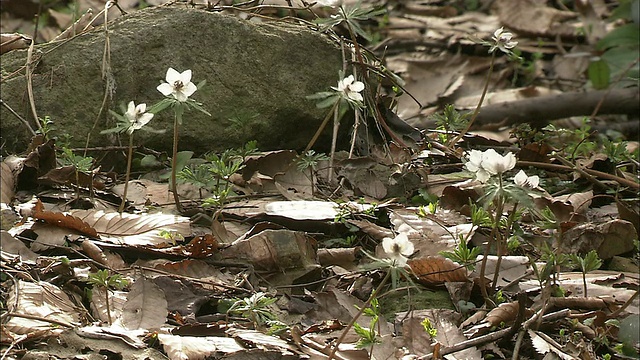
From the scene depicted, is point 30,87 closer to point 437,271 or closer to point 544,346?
point 437,271

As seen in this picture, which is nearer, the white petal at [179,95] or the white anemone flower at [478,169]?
the white anemone flower at [478,169]

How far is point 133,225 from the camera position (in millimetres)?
2486

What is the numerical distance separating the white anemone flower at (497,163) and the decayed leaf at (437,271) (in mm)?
457

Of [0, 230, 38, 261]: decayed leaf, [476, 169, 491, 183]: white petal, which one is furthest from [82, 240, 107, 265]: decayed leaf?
[476, 169, 491, 183]: white petal

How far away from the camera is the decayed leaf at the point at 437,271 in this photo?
7.76ft

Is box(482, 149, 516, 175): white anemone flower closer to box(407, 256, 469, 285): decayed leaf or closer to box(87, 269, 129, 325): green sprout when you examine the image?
box(407, 256, 469, 285): decayed leaf

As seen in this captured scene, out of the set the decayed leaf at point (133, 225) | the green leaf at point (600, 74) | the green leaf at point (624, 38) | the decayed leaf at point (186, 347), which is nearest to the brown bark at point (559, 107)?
the green leaf at point (600, 74)

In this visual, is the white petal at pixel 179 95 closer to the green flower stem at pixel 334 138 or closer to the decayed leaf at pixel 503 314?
the green flower stem at pixel 334 138

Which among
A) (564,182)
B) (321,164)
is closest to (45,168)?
(321,164)

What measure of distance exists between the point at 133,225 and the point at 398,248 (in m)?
0.99

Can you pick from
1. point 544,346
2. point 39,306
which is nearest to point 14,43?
point 39,306

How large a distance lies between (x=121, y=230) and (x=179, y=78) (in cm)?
50

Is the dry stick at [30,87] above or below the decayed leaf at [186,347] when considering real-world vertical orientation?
above

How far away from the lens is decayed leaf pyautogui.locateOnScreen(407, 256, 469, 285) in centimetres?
237
